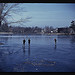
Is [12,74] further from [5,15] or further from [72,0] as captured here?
[5,15]

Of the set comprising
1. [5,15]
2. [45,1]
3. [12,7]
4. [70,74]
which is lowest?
[70,74]

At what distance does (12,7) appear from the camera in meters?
15.9

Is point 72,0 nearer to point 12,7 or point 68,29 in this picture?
point 12,7

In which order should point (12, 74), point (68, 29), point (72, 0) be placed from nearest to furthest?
point (12, 74) < point (72, 0) < point (68, 29)

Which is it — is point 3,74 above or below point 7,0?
below

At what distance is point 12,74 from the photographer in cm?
429

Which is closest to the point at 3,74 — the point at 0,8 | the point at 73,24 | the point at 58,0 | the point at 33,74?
the point at 33,74

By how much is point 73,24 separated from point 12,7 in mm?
60479

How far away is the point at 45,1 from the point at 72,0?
125 centimetres

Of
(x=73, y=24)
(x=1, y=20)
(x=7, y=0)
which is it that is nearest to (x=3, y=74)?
(x=7, y=0)

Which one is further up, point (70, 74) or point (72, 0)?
point (72, 0)

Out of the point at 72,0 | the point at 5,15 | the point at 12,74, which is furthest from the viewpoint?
the point at 5,15

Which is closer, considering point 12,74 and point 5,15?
point 12,74

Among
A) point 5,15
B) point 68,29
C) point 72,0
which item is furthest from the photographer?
point 68,29
